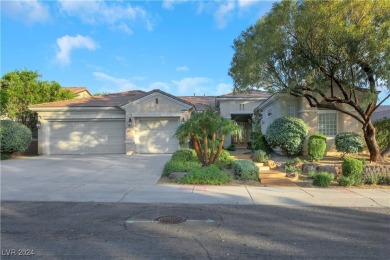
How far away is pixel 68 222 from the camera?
228 inches

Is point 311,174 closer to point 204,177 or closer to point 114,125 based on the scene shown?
point 204,177

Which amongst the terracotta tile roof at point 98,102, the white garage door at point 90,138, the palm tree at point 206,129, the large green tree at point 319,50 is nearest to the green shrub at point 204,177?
the palm tree at point 206,129

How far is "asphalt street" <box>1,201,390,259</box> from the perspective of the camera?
4.40 meters

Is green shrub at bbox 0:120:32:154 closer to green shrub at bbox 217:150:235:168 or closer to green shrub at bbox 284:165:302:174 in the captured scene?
green shrub at bbox 217:150:235:168

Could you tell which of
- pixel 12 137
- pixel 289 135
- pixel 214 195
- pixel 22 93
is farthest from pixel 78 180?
pixel 22 93

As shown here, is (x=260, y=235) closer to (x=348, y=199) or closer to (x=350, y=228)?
(x=350, y=228)

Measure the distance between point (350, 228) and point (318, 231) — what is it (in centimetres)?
67

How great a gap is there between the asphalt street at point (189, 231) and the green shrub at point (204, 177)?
2.76 metres

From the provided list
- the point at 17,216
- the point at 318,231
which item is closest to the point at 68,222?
the point at 17,216

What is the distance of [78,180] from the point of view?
10289mm

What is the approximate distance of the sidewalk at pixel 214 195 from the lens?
7.57m

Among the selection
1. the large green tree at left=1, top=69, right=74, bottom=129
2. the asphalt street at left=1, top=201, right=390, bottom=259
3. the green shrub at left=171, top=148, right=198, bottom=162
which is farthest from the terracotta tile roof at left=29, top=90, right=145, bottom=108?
the asphalt street at left=1, top=201, right=390, bottom=259

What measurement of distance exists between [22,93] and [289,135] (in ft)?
57.1

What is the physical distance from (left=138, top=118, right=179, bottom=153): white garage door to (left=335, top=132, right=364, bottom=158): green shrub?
906 cm
